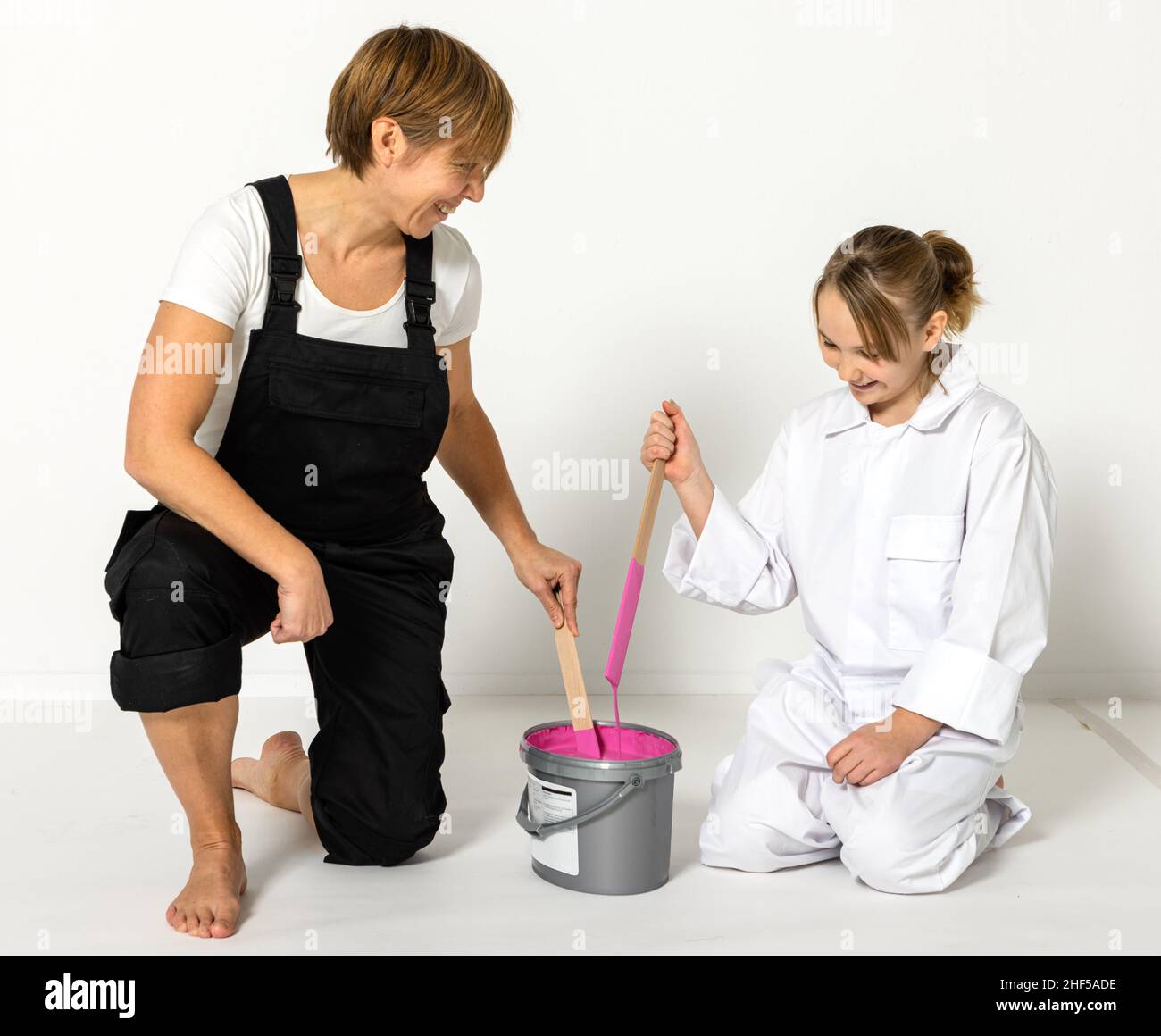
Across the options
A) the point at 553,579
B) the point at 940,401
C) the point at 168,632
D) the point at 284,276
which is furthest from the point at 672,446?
the point at 168,632

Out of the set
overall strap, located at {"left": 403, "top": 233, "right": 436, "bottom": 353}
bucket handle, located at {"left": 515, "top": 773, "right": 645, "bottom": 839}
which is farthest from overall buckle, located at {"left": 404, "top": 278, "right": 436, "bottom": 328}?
bucket handle, located at {"left": 515, "top": 773, "right": 645, "bottom": 839}

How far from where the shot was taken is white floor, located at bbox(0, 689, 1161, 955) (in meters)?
1.57

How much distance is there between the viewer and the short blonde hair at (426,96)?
1621mm

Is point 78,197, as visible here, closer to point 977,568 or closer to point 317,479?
point 317,479

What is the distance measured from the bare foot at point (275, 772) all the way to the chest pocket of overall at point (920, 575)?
0.89m

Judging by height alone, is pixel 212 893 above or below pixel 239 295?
below

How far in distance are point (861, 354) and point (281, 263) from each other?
→ 740mm

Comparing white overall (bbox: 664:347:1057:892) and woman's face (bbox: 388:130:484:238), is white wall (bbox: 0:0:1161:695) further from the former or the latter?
woman's face (bbox: 388:130:484:238)

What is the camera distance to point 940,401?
1.84 m

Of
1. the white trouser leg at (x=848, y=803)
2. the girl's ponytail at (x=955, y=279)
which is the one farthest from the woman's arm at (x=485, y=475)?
the girl's ponytail at (x=955, y=279)

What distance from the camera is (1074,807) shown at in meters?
2.10

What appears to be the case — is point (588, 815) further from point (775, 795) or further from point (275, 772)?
point (275, 772)

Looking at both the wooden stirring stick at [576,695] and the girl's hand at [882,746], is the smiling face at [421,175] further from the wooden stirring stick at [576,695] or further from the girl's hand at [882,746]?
the girl's hand at [882,746]

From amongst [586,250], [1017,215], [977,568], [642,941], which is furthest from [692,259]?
[642,941]
